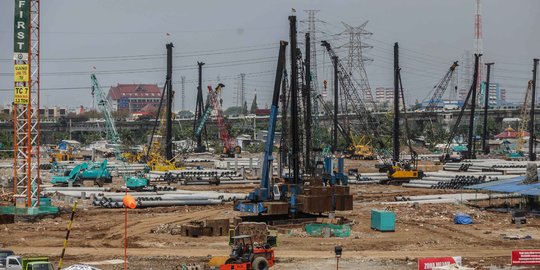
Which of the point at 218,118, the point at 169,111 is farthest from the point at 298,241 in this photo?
the point at 218,118

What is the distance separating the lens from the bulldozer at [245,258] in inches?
1235

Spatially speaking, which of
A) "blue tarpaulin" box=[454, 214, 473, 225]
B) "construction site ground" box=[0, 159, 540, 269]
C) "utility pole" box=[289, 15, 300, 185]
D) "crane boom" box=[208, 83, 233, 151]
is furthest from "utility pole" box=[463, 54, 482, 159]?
"utility pole" box=[289, 15, 300, 185]

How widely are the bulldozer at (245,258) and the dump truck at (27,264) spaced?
5806mm

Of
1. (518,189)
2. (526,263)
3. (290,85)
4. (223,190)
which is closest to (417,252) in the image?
(526,263)

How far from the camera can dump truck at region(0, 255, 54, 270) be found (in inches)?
1142

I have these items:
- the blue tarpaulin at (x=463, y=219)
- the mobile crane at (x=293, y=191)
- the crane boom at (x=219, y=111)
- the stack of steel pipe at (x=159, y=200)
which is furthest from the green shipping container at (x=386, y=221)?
the crane boom at (x=219, y=111)

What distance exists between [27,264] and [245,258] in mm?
7454

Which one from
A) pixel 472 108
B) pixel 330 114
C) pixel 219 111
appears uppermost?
pixel 472 108

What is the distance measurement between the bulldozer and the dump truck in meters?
5.81

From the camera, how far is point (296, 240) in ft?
140

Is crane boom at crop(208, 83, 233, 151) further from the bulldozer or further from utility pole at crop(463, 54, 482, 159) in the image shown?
the bulldozer

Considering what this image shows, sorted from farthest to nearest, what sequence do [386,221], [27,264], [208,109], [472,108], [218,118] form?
[218,118], [208,109], [472,108], [386,221], [27,264]

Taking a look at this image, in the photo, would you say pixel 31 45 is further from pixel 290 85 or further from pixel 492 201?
pixel 492 201

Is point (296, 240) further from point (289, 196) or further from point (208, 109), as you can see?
point (208, 109)
